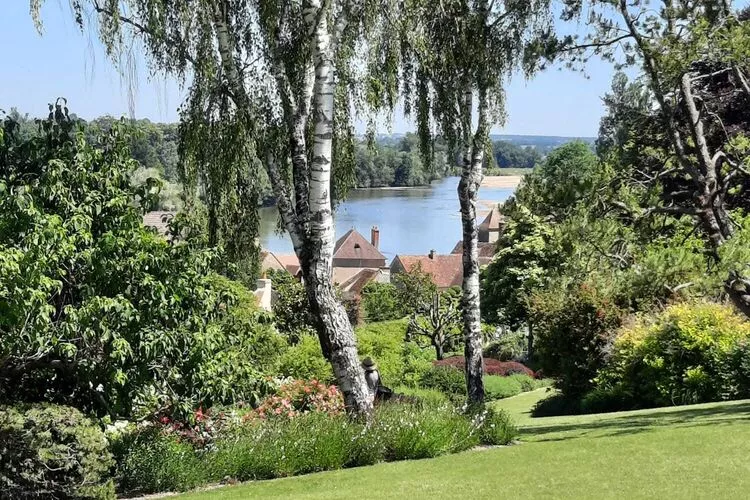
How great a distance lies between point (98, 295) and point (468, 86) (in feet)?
23.7

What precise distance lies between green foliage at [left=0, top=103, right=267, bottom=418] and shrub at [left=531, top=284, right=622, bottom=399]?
11940mm

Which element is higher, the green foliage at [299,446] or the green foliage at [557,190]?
the green foliage at [557,190]

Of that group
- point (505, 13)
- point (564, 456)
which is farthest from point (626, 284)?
point (505, 13)

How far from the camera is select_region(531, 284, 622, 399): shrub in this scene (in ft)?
62.5

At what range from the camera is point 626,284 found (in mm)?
10633

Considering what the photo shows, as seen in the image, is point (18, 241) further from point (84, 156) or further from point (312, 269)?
point (312, 269)

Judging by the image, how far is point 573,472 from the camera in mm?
7875

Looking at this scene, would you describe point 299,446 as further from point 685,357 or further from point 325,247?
point 685,357

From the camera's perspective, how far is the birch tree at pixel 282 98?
9.56m

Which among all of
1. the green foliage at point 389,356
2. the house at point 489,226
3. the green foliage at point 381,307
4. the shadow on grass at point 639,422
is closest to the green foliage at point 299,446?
the shadow on grass at point 639,422

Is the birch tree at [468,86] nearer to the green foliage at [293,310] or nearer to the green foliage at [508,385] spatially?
the green foliage at [508,385]

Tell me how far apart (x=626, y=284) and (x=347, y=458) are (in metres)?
4.29

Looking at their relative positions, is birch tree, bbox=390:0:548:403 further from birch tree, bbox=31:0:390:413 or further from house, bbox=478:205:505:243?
house, bbox=478:205:505:243

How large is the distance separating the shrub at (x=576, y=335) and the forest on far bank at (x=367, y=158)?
3696 millimetres
